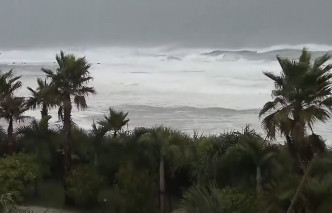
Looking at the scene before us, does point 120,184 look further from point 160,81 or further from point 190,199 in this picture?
point 160,81

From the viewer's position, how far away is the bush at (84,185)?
19.8 metres

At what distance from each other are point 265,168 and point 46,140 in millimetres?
10519

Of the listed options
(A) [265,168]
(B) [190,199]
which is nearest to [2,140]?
(A) [265,168]

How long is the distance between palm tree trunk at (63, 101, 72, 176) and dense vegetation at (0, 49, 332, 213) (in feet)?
0.14

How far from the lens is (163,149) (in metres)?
18.7

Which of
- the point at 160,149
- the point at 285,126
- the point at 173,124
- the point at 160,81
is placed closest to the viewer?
the point at 285,126

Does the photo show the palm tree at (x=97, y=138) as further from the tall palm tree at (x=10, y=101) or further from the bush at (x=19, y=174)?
the tall palm tree at (x=10, y=101)

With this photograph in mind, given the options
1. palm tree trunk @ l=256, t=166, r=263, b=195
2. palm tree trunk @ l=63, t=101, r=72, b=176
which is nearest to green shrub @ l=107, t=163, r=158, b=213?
palm tree trunk @ l=63, t=101, r=72, b=176

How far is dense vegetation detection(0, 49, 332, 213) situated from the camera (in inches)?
527

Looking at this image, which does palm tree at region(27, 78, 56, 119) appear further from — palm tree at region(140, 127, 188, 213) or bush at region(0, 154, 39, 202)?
palm tree at region(140, 127, 188, 213)

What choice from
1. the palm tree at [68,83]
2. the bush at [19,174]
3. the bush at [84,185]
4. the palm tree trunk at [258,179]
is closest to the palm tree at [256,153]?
the palm tree trunk at [258,179]

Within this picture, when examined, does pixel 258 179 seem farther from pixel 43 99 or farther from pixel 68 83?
pixel 43 99

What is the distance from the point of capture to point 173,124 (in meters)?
31.7

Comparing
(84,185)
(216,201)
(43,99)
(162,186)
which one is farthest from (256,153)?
(43,99)
